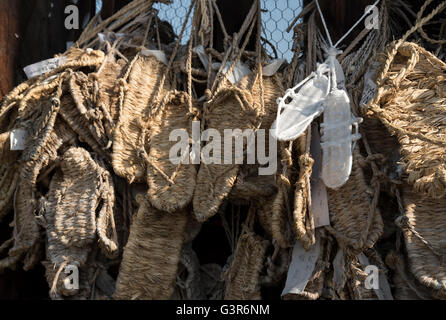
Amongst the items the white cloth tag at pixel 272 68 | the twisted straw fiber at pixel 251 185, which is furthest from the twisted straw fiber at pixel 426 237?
the white cloth tag at pixel 272 68

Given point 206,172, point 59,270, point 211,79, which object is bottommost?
point 59,270

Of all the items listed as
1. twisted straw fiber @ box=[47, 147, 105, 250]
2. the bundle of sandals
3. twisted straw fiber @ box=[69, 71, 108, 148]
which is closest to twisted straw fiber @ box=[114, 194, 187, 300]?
the bundle of sandals

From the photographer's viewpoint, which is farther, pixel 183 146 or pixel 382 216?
pixel 183 146

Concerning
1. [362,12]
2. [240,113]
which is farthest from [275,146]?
[362,12]

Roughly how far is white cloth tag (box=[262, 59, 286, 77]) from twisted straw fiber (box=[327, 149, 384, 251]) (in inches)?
14.1

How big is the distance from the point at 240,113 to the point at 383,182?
41 cm

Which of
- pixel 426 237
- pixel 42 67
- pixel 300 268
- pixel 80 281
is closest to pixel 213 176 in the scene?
pixel 300 268

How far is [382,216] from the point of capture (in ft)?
5.18

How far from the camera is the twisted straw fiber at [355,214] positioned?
1.48m

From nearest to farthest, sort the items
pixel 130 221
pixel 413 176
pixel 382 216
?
1. pixel 413 176
2. pixel 382 216
3. pixel 130 221

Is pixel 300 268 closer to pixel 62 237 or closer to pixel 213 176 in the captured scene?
pixel 213 176

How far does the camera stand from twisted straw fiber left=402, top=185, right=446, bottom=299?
4.56 feet

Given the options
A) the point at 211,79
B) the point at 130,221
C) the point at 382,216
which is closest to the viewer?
the point at 382,216

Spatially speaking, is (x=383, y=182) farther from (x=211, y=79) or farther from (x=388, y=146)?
(x=211, y=79)
